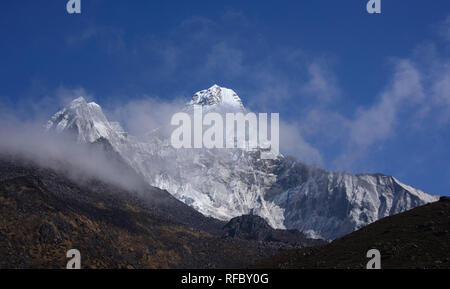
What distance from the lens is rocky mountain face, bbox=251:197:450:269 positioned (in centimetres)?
10369

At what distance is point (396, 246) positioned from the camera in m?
111

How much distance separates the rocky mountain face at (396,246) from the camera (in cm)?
10369

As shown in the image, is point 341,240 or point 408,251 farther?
point 341,240

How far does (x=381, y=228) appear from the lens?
414 feet
